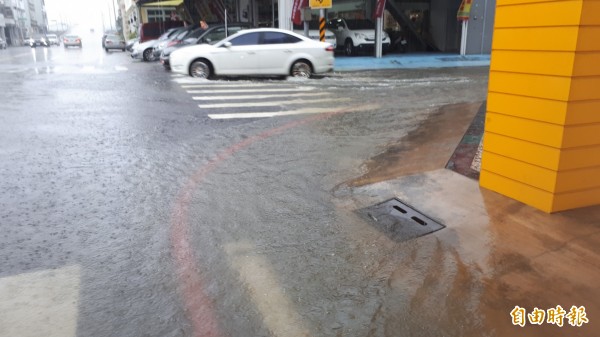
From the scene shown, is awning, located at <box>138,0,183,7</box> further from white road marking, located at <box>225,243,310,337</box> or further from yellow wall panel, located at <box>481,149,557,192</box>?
white road marking, located at <box>225,243,310,337</box>

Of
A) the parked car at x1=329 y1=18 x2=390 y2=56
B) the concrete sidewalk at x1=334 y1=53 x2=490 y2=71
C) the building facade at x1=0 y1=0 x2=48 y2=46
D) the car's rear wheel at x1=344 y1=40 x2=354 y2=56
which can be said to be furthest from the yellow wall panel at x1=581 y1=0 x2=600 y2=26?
the building facade at x1=0 y1=0 x2=48 y2=46

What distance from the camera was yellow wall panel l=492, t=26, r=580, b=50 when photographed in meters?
3.82

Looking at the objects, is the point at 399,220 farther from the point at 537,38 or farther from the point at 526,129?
the point at 537,38

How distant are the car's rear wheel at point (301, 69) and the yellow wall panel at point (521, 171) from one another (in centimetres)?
1116

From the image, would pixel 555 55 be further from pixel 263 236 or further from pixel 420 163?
pixel 263 236

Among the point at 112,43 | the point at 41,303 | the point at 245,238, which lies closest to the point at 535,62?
the point at 245,238

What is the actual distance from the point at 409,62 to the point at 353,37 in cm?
375

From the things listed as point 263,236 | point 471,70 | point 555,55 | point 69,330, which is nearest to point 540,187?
point 555,55

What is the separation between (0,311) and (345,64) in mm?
18301

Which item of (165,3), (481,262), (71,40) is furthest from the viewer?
(71,40)

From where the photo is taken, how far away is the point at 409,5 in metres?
26.7

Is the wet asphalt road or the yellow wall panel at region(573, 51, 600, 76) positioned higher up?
the yellow wall panel at region(573, 51, 600, 76)

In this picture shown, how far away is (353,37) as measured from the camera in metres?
23.4

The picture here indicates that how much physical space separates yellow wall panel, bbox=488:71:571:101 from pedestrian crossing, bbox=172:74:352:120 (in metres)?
5.42
